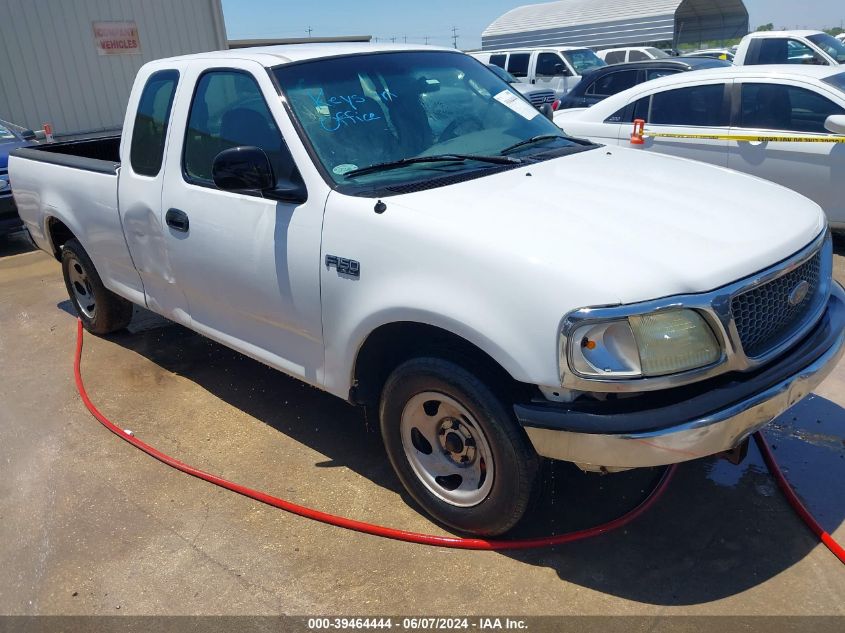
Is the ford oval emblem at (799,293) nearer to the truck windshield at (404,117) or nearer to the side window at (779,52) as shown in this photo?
the truck windshield at (404,117)

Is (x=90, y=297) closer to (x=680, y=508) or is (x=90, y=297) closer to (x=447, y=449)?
(x=447, y=449)

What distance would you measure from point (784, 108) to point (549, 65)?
12121 mm

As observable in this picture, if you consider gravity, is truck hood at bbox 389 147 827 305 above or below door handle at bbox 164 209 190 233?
above

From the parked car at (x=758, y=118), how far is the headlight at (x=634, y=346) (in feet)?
14.9

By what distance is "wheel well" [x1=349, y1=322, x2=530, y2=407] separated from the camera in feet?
8.89

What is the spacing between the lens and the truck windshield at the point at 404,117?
326 cm

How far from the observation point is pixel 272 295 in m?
3.40

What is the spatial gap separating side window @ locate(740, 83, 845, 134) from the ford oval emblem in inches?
163

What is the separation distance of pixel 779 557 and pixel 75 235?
4.65 m

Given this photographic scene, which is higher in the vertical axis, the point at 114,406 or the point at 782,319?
the point at 782,319

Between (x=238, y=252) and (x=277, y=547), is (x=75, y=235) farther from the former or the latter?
(x=277, y=547)

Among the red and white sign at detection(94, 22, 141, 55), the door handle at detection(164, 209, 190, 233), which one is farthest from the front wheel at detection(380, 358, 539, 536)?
the red and white sign at detection(94, 22, 141, 55)

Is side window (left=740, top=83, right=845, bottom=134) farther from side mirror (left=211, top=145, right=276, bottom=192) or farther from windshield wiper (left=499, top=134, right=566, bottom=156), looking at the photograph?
side mirror (left=211, top=145, right=276, bottom=192)

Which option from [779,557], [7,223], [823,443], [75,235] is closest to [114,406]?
[75,235]
